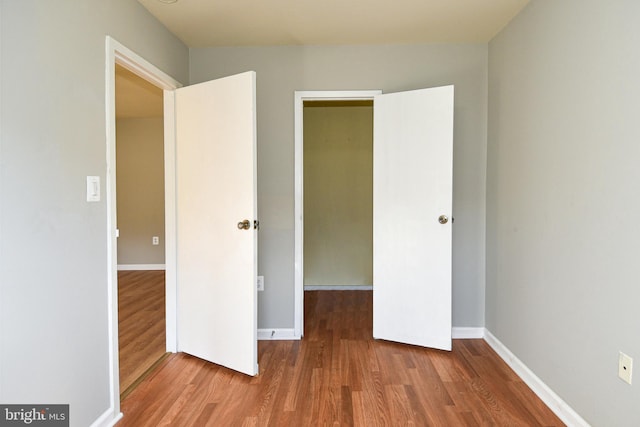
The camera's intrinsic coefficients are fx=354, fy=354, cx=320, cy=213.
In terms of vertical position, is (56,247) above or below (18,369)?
above

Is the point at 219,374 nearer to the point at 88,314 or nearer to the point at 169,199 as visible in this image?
the point at 88,314

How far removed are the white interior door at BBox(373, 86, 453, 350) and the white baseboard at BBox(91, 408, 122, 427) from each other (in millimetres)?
1806

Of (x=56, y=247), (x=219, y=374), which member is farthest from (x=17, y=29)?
(x=219, y=374)

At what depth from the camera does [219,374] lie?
2.34m

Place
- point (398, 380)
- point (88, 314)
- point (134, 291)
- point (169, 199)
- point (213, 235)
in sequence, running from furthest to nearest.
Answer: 1. point (134, 291)
2. point (169, 199)
3. point (213, 235)
4. point (398, 380)
5. point (88, 314)

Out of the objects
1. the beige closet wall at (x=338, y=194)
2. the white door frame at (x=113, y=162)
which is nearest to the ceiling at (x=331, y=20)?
the white door frame at (x=113, y=162)

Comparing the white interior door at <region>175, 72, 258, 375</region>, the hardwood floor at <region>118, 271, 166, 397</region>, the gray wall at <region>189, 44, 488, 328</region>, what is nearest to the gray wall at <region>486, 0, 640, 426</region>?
the gray wall at <region>189, 44, 488, 328</region>

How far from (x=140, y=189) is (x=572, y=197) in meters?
5.58

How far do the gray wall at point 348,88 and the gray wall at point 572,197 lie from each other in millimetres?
258

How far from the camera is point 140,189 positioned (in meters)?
5.56

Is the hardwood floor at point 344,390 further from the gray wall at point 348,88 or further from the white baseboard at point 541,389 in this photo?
the gray wall at point 348,88

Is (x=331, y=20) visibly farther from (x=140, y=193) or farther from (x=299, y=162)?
(x=140, y=193)

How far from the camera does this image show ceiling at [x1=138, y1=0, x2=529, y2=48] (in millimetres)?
2215

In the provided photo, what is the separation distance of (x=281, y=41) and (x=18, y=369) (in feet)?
8.35
